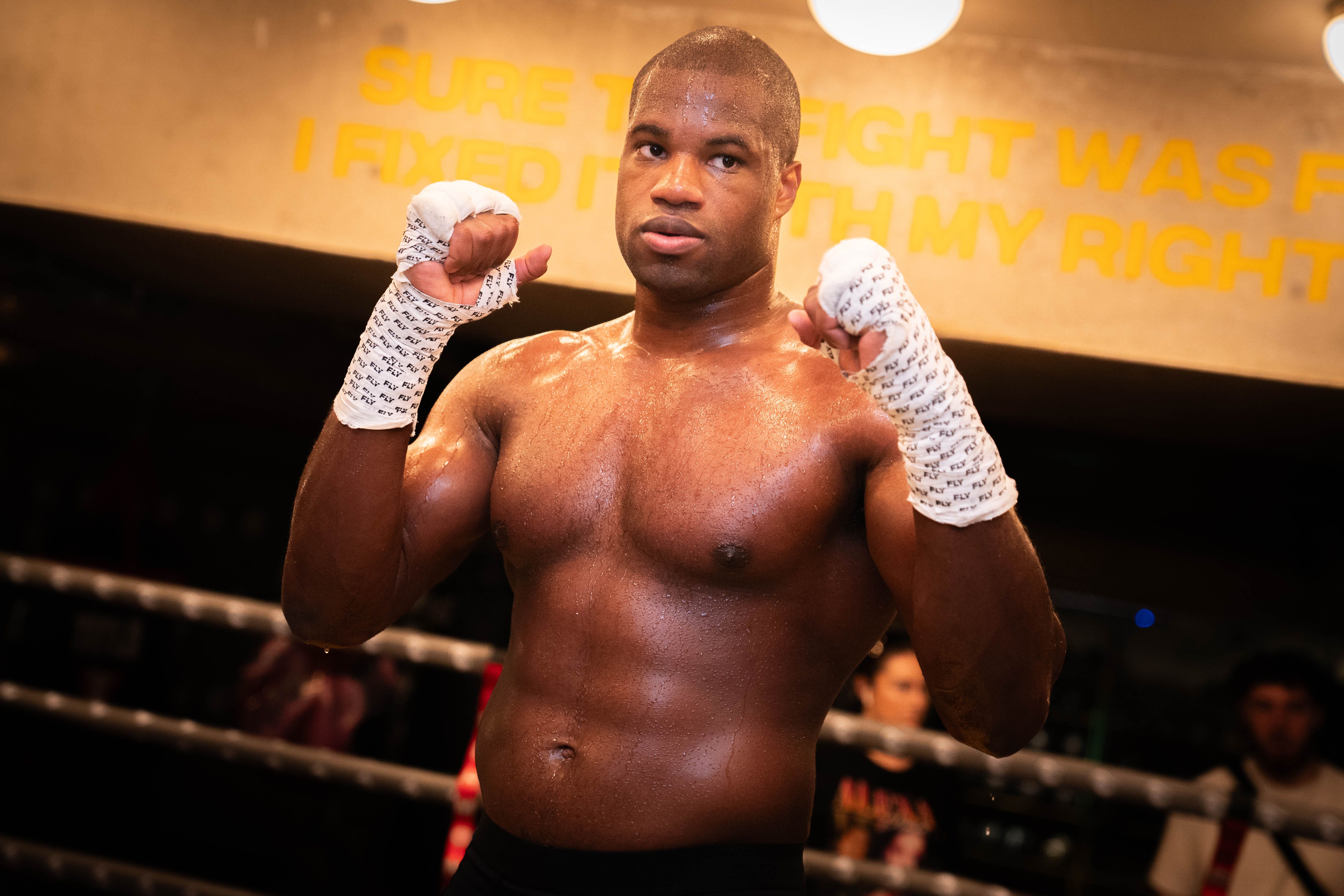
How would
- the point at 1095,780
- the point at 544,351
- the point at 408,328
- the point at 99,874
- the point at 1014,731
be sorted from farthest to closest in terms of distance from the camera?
the point at 99,874
the point at 1095,780
the point at 544,351
the point at 408,328
the point at 1014,731

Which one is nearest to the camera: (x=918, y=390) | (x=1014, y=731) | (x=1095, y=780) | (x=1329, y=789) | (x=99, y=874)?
(x=918, y=390)

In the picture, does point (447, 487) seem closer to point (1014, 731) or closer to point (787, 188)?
point (787, 188)

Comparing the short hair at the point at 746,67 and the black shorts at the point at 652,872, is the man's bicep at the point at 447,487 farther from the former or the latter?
the short hair at the point at 746,67

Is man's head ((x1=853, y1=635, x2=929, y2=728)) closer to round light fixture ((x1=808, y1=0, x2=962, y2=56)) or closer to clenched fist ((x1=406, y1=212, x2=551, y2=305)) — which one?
round light fixture ((x1=808, y1=0, x2=962, y2=56))

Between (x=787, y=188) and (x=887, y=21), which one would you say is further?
(x=887, y=21)

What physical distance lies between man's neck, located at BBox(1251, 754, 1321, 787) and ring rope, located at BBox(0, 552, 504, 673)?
2.20m

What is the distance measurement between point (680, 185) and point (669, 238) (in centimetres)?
7

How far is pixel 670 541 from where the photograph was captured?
1.34m

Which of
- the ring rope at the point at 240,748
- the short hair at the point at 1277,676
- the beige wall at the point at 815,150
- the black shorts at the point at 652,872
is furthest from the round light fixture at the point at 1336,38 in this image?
the ring rope at the point at 240,748

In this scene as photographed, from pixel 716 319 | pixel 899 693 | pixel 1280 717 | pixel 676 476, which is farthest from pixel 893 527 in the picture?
pixel 1280 717

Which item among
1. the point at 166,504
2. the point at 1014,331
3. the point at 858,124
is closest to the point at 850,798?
the point at 1014,331

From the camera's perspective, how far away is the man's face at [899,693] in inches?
133

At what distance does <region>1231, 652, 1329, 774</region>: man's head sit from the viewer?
3.05 m

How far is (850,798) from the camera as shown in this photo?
3371 millimetres
